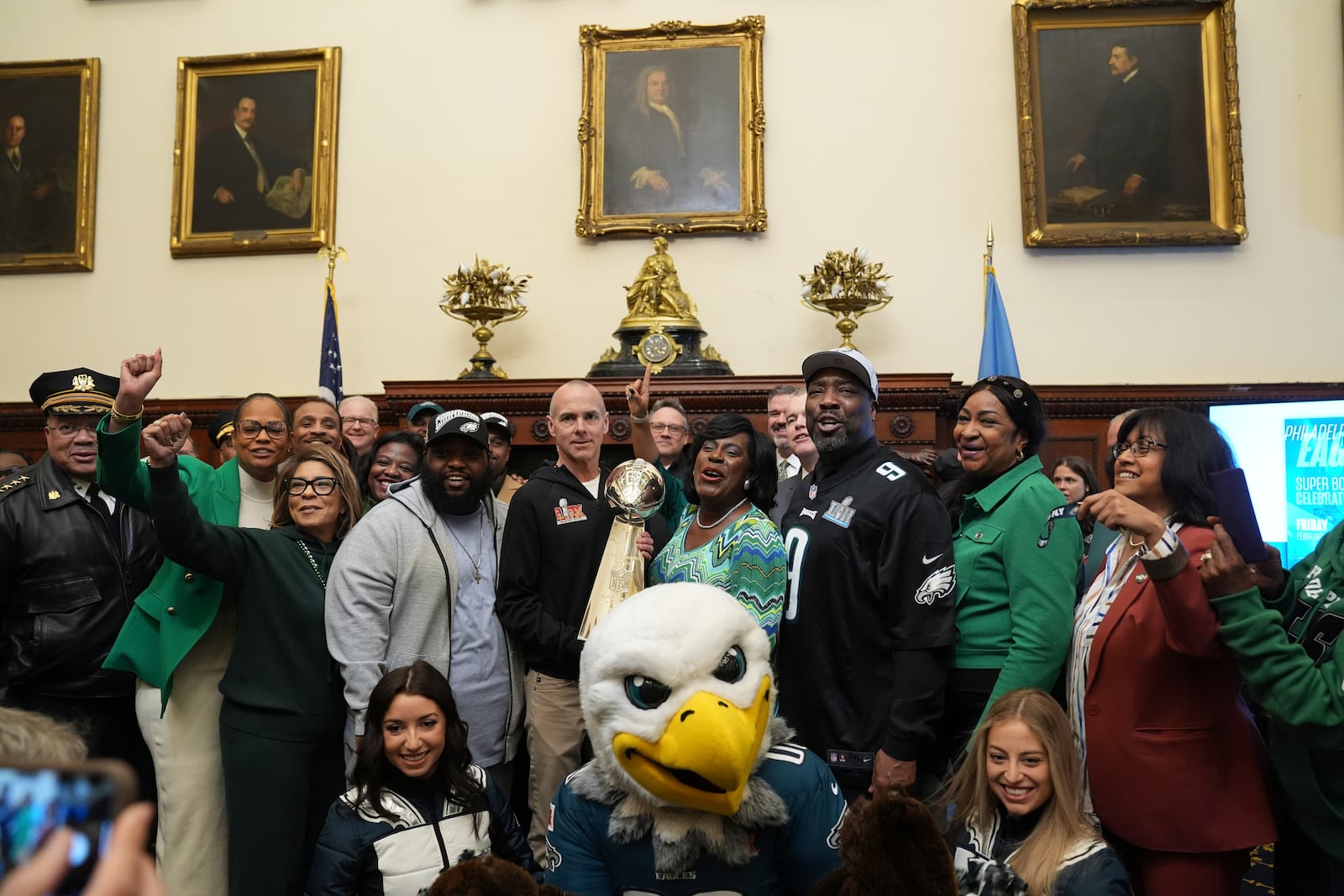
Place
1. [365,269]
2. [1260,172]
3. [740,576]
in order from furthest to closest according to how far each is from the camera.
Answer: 1. [365,269]
2. [1260,172]
3. [740,576]

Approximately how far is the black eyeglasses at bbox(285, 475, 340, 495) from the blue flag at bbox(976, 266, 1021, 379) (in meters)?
4.37

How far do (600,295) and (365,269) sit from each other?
1637mm

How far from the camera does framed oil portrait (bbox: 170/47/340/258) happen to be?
300 inches

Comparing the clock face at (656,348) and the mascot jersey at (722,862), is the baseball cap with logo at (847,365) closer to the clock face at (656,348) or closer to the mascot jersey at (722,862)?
the mascot jersey at (722,862)

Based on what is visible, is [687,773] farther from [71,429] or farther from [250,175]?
[250,175]

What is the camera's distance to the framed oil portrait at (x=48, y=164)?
25.7 ft

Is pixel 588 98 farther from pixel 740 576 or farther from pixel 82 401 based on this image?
pixel 740 576

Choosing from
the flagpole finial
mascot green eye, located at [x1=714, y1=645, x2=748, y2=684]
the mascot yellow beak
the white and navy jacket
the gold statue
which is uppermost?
the flagpole finial

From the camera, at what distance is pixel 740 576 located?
9.14ft

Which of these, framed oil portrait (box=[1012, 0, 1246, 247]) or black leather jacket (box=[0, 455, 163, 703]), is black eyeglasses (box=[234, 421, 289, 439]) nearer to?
black leather jacket (box=[0, 455, 163, 703])

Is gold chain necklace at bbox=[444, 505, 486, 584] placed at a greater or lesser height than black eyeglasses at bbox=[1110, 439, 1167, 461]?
lesser

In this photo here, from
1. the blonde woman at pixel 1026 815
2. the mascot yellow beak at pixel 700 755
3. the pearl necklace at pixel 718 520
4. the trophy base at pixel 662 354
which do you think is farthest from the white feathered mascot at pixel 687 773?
the trophy base at pixel 662 354

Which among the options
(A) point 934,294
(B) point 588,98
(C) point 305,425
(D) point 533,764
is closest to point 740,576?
(D) point 533,764

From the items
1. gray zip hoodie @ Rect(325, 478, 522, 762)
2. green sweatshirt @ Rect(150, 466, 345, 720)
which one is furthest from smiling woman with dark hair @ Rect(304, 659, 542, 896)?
green sweatshirt @ Rect(150, 466, 345, 720)
